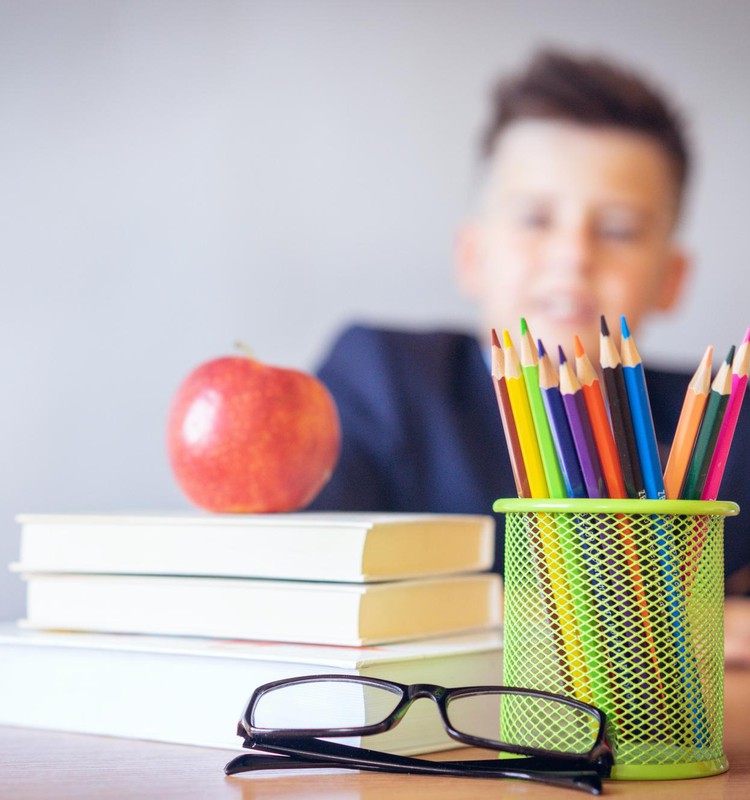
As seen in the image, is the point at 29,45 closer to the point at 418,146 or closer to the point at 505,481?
the point at 418,146

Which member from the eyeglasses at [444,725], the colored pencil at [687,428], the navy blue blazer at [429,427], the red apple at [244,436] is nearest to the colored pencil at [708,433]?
the colored pencil at [687,428]

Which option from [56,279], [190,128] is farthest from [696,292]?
[56,279]

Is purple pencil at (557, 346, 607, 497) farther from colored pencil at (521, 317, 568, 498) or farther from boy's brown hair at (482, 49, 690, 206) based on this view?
boy's brown hair at (482, 49, 690, 206)

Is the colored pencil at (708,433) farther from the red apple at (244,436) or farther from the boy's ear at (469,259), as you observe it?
the boy's ear at (469,259)

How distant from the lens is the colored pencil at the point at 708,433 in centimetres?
42

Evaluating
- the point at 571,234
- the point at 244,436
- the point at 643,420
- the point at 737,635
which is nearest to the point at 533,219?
the point at 571,234

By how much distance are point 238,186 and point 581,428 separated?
2.70 feet

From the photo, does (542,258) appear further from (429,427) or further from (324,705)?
(324,705)

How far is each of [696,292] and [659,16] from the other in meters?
0.37

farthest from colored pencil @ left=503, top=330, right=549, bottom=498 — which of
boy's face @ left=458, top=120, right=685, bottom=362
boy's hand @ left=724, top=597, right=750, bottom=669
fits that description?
boy's face @ left=458, top=120, right=685, bottom=362

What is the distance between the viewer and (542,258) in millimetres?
1242

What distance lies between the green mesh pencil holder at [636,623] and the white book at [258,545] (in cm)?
10

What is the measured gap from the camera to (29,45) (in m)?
1.09

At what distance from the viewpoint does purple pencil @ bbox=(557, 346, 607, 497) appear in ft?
1.36
